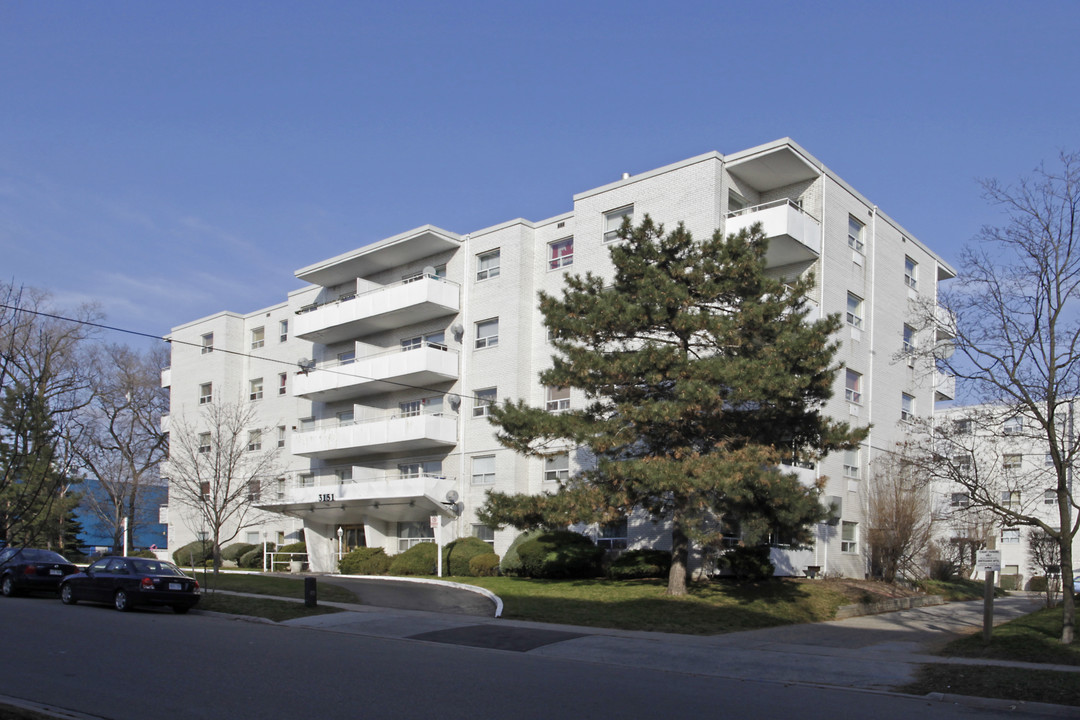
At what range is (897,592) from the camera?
27.8 metres

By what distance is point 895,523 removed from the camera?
1163 inches

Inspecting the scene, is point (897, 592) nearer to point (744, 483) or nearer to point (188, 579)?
point (744, 483)

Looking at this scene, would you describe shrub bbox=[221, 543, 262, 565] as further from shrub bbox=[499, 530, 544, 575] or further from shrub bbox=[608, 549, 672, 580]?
shrub bbox=[608, 549, 672, 580]

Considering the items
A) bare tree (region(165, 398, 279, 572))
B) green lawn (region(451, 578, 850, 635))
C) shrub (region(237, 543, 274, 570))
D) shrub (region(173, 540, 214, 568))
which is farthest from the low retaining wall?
shrub (region(173, 540, 214, 568))

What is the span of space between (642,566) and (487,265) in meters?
14.8

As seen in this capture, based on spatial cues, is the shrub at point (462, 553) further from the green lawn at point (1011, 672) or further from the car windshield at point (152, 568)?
the green lawn at point (1011, 672)

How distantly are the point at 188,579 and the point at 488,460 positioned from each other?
14500mm

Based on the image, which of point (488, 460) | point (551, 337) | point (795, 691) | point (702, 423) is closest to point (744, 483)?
point (702, 423)

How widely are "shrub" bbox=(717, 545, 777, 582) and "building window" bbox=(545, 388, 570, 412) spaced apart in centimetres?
893

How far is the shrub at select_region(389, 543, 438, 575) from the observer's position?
3288 cm

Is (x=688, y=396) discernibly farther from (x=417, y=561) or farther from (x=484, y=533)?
(x=417, y=561)

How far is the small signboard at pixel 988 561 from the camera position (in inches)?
641

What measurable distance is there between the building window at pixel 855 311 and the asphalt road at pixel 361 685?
21.2m

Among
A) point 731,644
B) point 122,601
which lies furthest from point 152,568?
point 731,644
